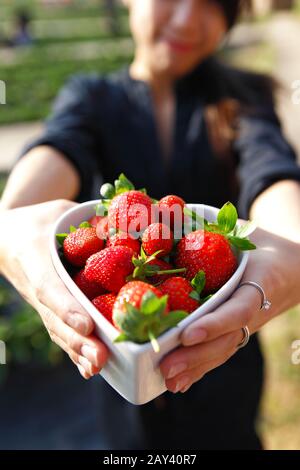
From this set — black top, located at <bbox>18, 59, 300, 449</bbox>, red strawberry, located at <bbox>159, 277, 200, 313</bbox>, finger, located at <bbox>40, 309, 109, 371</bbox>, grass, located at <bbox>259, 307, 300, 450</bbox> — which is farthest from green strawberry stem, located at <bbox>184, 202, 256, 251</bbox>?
grass, located at <bbox>259, 307, 300, 450</bbox>

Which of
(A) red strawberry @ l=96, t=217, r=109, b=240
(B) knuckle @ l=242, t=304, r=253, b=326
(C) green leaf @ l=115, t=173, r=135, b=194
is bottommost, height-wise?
(B) knuckle @ l=242, t=304, r=253, b=326

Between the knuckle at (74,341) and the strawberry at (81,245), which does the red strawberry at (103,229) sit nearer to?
the strawberry at (81,245)

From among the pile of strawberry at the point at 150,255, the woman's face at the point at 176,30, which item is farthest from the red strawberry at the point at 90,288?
the woman's face at the point at 176,30

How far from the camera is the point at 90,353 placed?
62 centimetres

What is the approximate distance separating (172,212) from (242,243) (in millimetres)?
98

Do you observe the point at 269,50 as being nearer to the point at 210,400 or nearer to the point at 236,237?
the point at 210,400

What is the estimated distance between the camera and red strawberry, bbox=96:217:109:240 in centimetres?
73

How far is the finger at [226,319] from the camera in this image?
1.96 feet

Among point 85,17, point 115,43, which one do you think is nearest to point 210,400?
point 115,43

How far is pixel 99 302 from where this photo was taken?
2.12 ft

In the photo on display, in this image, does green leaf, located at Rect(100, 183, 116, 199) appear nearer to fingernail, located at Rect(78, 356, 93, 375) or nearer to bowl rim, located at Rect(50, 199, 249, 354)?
bowl rim, located at Rect(50, 199, 249, 354)

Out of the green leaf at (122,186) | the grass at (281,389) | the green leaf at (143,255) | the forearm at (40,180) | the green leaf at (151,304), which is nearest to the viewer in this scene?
the green leaf at (151,304)

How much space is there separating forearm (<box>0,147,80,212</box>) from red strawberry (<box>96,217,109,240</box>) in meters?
0.27

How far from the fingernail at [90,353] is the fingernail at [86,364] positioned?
0.01 m
